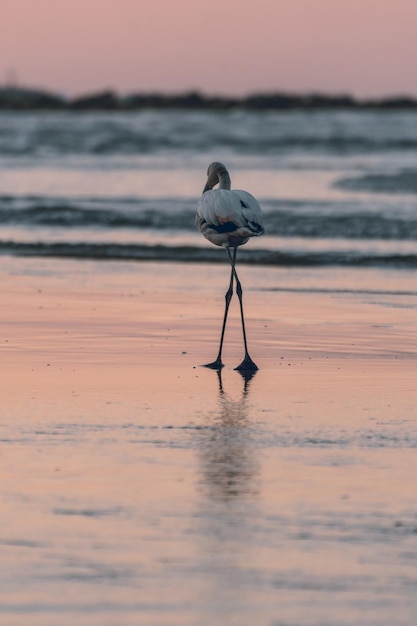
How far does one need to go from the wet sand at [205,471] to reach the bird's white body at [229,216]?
2.91ft

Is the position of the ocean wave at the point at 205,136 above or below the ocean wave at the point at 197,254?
above

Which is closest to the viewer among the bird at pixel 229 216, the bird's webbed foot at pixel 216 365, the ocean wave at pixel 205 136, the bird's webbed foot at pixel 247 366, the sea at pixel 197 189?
the bird's webbed foot at pixel 247 366

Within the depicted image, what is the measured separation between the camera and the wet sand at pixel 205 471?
18.0 ft

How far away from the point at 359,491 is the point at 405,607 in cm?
162

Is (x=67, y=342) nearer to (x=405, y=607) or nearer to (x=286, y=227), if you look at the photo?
(x=405, y=607)

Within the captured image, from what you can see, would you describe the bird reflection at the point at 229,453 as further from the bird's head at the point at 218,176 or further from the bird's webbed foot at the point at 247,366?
the bird's head at the point at 218,176

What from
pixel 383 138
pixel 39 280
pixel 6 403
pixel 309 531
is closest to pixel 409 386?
pixel 6 403

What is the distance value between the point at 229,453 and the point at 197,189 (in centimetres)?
2753

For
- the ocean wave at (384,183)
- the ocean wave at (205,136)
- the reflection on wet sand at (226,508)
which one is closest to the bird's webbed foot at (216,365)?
the reflection on wet sand at (226,508)

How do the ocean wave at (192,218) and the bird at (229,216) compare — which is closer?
the bird at (229,216)

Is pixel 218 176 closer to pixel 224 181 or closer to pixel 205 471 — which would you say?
pixel 224 181

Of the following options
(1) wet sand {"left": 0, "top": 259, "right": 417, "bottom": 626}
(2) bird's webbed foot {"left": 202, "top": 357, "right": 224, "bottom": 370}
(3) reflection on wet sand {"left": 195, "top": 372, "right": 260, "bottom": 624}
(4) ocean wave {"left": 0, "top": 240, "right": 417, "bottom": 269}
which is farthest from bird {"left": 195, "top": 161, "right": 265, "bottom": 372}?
(4) ocean wave {"left": 0, "top": 240, "right": 417, "bottom": 269}

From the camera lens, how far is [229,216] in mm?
11445

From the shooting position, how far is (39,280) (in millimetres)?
16562
